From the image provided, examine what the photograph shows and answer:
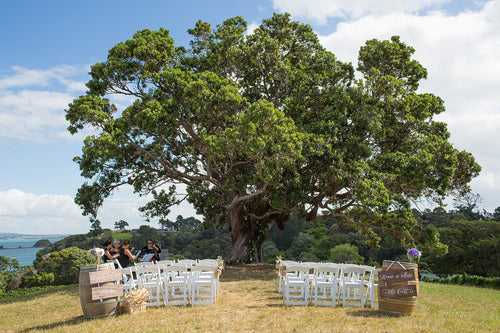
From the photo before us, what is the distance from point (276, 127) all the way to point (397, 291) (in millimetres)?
7620

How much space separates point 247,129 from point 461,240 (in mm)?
29929

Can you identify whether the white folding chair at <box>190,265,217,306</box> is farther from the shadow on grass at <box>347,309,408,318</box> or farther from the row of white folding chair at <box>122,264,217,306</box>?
the shadow on grass at <box>347,309,408,318</box>

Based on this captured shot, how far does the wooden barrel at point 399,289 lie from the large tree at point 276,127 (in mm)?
6406

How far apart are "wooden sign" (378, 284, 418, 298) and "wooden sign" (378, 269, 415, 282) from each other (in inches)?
5.6

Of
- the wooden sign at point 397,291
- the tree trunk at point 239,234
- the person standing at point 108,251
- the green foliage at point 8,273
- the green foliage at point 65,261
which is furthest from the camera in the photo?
the tree trunk at point 239,234

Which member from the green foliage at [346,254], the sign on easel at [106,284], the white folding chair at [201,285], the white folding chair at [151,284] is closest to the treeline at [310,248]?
the green foliage at [346,254]

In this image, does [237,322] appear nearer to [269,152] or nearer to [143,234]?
[269,152]

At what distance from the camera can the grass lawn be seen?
22.2 feet

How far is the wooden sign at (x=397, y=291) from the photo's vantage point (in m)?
7.68

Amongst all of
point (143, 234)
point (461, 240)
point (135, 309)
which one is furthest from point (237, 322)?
point (143, 234)

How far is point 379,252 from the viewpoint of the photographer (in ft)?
170

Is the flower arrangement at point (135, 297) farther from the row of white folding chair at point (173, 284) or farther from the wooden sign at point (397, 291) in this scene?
the wooden sign at point (397, 291)

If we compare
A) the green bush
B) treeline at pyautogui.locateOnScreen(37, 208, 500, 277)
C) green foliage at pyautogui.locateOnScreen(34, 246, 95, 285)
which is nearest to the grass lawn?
the green bush

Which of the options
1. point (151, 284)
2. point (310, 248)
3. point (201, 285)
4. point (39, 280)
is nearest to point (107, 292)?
point (151, 284)
